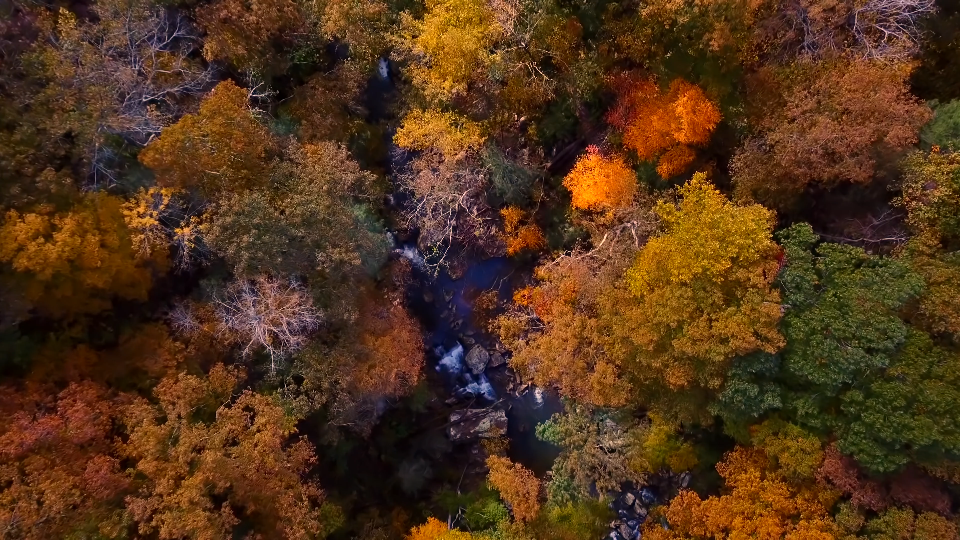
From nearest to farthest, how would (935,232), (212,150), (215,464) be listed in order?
1. (935,232)
2. (215,464)
3. (212,150)

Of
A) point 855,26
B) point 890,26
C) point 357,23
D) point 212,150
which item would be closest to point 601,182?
point 855,26

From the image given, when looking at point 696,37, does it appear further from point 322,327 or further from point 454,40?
point 322,327

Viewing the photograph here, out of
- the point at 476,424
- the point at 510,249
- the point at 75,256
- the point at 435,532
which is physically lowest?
the point at 435,532

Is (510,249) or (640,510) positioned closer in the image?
(640,510)

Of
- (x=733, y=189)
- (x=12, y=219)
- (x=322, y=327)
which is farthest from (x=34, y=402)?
(x=733, y=189)

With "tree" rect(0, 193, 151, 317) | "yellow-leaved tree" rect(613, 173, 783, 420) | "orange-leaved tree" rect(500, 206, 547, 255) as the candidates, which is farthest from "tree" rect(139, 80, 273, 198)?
"yellow-leaved tree" rect(613, 173, 783, 420)

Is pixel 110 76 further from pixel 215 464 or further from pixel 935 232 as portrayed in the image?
pixel 935 232

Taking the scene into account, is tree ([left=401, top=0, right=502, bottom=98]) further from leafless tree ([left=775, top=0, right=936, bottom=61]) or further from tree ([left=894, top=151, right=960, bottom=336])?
tree ([left=894, top=151, right=960, bottom=336])

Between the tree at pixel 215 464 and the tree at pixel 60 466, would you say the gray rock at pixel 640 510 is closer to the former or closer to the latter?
the tree at pixel 215 464

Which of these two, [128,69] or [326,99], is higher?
[128,69]
